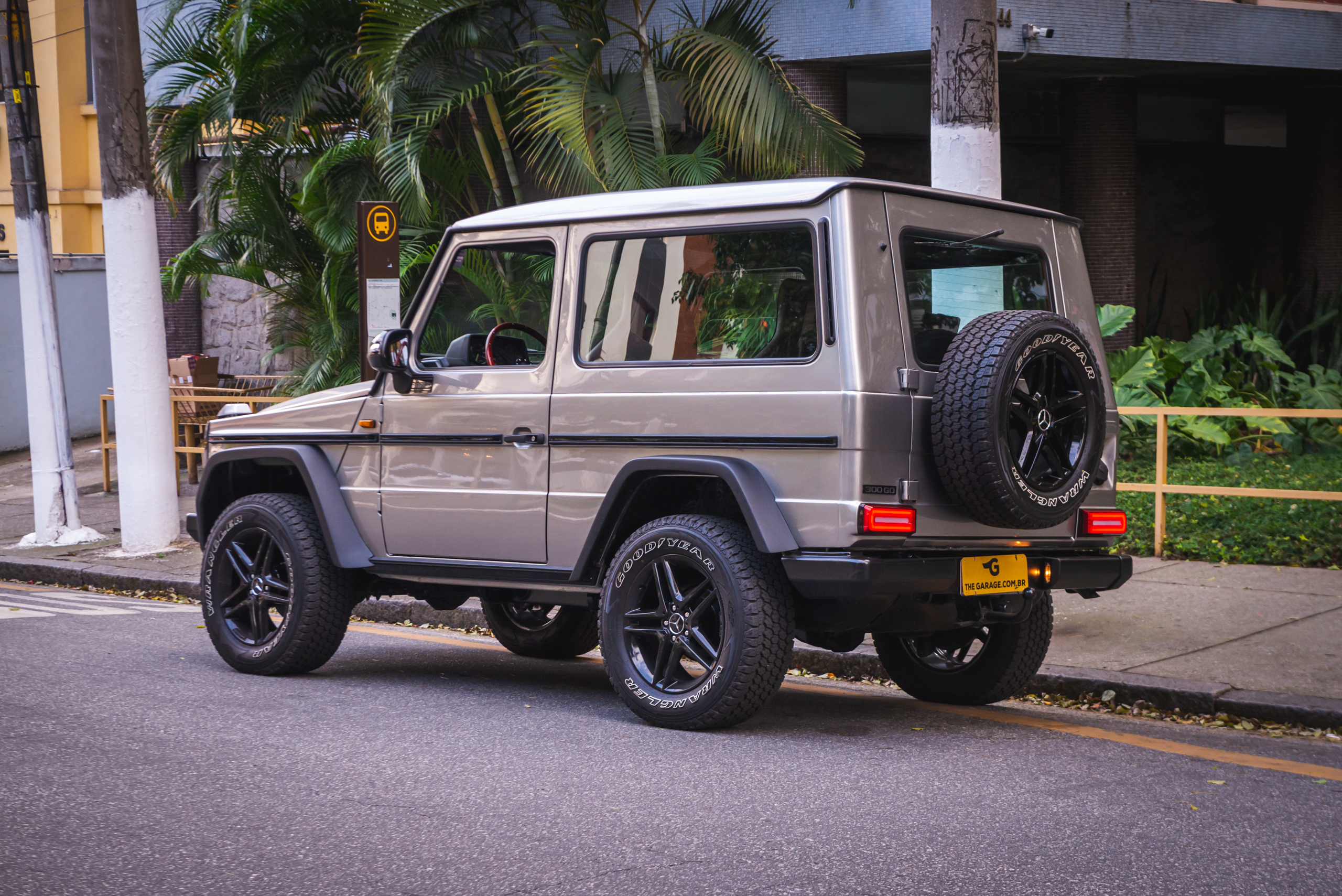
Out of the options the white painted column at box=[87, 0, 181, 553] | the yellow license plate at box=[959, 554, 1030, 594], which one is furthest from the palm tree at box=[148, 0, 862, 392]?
the yellow license plate at box=[959, 554, 1030, 594]

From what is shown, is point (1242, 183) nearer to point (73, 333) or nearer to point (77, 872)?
A: point (73, 333)

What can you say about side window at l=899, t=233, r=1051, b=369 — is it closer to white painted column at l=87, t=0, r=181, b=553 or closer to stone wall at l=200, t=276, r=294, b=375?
white painted column at l=87, t=0, r=181, b=553

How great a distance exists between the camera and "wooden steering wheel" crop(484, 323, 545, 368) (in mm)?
6418

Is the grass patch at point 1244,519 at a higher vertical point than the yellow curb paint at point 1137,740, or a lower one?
higher

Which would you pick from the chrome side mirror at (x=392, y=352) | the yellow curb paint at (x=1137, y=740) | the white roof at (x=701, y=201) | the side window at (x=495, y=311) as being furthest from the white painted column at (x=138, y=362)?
the yellow curb paint at (x=1137, y=740)

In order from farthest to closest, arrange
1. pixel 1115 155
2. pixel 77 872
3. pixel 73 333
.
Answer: pixel 73 333 < pixel 1115 155 < pixel 77 872

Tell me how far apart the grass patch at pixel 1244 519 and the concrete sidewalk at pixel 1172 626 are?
21 cm

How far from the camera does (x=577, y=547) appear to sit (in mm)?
5973

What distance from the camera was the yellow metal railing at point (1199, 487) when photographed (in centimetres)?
905

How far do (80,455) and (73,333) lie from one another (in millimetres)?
2382

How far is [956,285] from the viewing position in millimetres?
5676

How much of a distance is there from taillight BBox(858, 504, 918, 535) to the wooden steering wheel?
193cm

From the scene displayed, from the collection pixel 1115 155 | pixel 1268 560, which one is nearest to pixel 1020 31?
pixel 1115 155

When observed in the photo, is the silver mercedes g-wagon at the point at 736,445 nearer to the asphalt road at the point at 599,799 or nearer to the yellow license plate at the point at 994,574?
the yellow license plate at the point at 994,574
